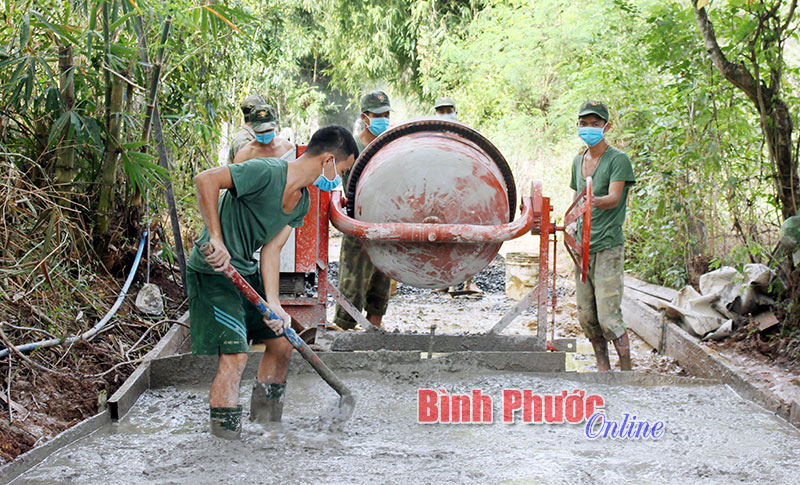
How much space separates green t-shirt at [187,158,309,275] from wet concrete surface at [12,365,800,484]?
874 mm

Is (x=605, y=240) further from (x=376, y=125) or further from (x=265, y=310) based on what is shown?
(x=265, y=310)

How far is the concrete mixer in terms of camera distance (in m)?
4.46

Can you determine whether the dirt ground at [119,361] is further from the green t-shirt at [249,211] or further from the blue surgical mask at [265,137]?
the blue surgical mask at [265,137]

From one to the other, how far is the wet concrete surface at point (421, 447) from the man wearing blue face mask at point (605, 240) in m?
0.64

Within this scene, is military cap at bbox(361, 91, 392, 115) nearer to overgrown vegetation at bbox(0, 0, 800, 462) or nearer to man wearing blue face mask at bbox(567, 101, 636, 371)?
overgrown vegetation at bbox(0, 0, 800, 462)

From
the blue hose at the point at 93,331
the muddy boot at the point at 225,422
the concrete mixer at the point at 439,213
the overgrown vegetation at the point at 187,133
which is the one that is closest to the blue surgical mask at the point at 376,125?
the concrete mixer at the point at 439,213

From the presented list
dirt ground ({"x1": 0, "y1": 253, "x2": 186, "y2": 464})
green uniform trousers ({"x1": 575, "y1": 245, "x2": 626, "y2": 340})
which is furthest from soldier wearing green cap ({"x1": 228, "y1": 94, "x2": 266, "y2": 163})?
green uniform trousers ({"x1": 575, "y1": 245, "x2": 626, "y2": 340})

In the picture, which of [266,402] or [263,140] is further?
[263,140]

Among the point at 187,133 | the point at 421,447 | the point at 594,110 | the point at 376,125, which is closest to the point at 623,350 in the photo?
the point at 594,110

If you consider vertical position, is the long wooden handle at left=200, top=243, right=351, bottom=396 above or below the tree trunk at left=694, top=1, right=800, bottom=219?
below

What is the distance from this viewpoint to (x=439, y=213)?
4.52m

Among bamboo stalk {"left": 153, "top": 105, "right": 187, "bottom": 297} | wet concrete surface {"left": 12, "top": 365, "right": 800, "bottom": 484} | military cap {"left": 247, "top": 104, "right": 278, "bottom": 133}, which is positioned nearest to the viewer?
wet concrete surface {"left": 12, "top": 365, "right": 800, "bottom": 484}

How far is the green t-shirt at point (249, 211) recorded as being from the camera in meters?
3.52

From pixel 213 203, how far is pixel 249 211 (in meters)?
0.26
